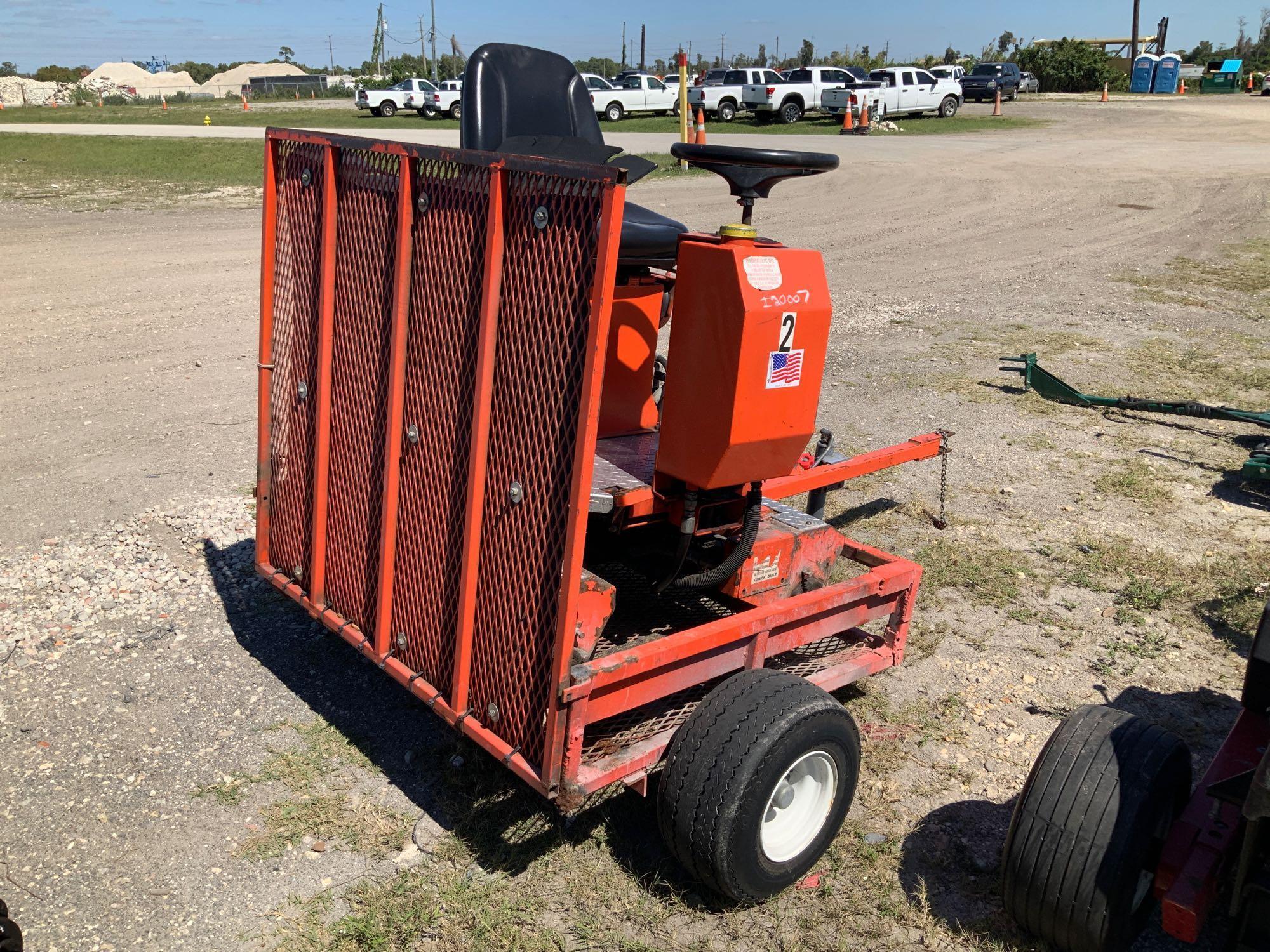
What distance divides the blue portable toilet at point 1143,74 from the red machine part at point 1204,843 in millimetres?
53399

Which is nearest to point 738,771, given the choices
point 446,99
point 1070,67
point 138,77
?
point 446,99

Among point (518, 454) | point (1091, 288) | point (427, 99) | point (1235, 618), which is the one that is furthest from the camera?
point (427, 99)

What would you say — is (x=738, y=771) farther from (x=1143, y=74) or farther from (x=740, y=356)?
(x=1143, y=74)

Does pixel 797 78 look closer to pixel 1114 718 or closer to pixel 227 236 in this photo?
pixel 227 236

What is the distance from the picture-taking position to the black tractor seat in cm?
361

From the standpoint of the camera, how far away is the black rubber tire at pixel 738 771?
9.29ft

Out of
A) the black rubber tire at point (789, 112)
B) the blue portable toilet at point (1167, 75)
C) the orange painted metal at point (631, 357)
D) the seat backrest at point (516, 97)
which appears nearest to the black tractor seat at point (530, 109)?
the seat backrest at point (516, 97)

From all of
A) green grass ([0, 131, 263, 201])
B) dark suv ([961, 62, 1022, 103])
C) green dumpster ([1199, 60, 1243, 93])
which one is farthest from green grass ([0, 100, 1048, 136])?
green dumpster ([1199, 60, 1243, 93])

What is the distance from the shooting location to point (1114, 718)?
9.75ft

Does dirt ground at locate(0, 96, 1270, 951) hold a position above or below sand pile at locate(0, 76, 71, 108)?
below

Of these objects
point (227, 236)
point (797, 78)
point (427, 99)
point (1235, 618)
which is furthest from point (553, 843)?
point (427, 99)

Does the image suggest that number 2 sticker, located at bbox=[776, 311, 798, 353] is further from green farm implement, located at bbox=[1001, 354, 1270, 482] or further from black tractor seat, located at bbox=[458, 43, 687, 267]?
green farm implement, located at bbox=[1001, 354, 1270, 482]

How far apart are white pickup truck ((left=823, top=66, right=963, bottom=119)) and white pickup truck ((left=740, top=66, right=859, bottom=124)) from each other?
0.42 m

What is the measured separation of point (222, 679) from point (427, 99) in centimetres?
3598
